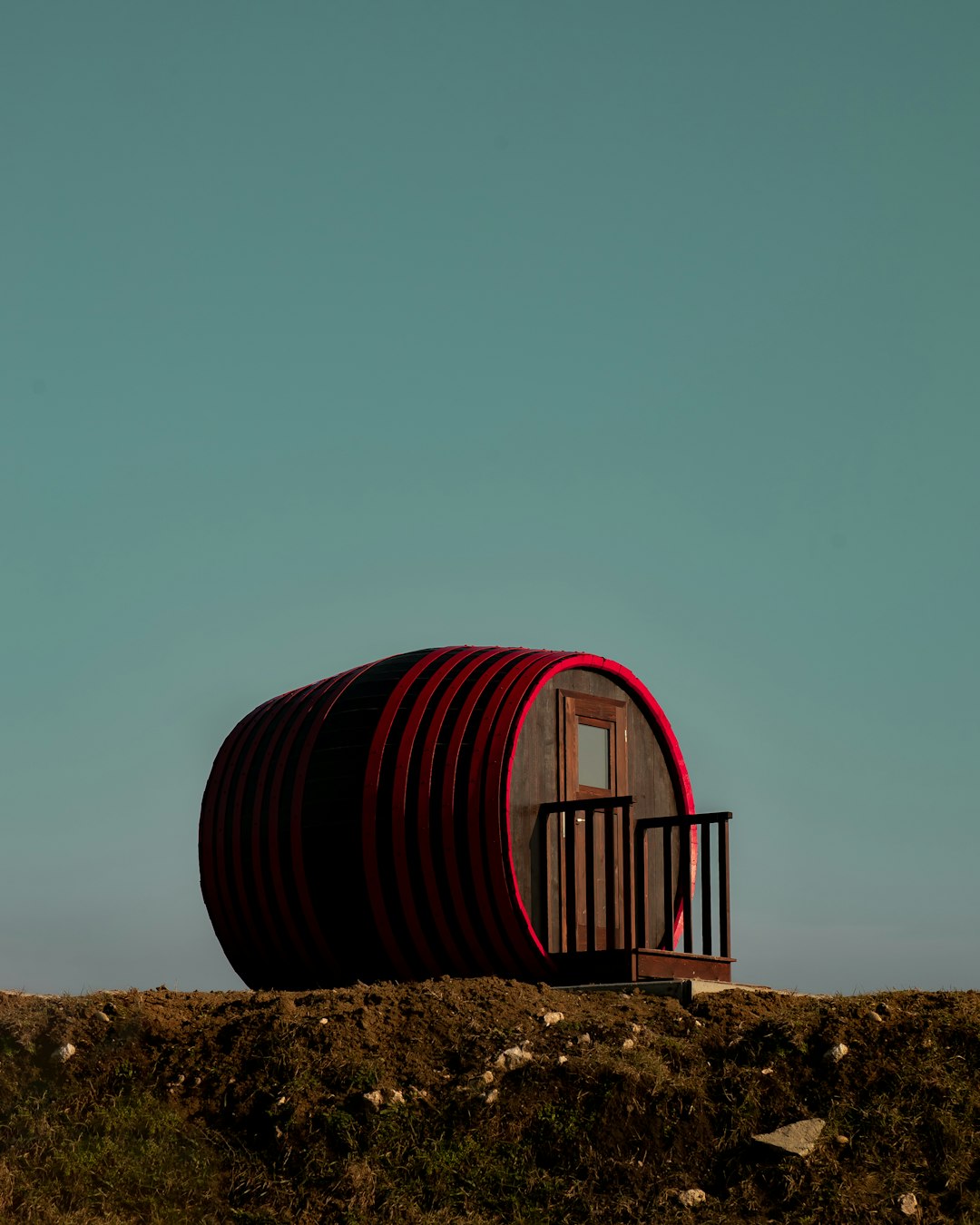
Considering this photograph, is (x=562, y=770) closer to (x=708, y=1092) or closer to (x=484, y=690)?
(x=484, y=690)

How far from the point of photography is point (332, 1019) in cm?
1001

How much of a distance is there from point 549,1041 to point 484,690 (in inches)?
136

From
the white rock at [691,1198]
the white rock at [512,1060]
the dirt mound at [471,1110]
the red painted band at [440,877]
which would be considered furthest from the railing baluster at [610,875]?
the white rock at [691,1198]

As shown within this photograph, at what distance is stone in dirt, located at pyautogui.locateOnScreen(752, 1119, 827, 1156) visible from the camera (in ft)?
28.7

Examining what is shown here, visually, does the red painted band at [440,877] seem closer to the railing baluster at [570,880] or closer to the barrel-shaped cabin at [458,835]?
the barrel-shaped cabin at [458,835]

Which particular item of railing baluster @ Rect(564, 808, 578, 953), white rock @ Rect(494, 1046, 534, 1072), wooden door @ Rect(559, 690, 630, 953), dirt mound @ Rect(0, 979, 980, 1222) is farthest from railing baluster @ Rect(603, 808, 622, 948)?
white rock @ Rect(494, 1046, 534, 1072)

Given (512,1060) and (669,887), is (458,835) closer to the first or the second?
(669,887)

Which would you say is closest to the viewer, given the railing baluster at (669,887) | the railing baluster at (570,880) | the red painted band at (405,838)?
the red painted band at (405,838)

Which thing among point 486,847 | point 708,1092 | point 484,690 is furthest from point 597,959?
point 708,1092

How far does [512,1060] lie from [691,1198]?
146 cm

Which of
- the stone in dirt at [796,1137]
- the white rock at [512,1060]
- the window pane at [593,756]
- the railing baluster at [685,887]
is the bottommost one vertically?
the stone in dirt at [796,1137]

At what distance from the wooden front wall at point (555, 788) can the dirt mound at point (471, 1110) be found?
198cm

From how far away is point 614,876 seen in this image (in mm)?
12734

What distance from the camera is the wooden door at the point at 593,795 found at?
497 inches
